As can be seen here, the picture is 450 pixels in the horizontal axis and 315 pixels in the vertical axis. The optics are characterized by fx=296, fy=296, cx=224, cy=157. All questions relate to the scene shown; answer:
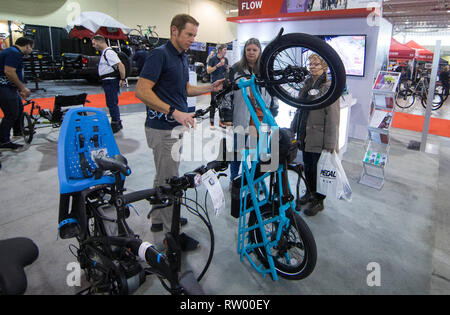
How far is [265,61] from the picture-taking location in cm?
160

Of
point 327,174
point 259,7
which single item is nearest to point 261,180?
point 327,174

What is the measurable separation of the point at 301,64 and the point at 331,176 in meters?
1.19

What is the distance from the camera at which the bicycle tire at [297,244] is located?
1747 millimetres

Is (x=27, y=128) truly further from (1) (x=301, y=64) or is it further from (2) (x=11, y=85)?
(1) (x=301, y=64)

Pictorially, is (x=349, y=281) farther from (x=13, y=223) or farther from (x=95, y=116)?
(x=13, y=223)

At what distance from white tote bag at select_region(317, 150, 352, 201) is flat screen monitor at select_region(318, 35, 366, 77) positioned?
3696mm

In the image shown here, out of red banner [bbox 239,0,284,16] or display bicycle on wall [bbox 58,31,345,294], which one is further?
red banner [bbox 239,0,284,16]

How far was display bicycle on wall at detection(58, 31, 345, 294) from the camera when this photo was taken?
131 centimetres

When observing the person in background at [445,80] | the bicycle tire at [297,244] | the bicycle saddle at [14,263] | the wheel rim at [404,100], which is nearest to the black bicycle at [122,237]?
the bicycle saddle at [14,263]

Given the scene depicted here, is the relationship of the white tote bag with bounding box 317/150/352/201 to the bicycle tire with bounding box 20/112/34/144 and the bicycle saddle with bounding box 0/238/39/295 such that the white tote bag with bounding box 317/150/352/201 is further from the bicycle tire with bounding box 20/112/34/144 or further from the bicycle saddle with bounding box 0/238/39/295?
the bicycle tire with bounding box 20/112/34/144

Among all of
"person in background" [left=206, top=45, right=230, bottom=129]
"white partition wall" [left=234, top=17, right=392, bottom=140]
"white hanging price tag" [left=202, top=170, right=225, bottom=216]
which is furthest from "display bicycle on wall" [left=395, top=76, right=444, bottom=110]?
"white hanging price tag" [left=202, top=170, right=225, bottom=216]

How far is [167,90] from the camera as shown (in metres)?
2.01

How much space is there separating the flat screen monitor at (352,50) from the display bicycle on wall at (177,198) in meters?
4.40

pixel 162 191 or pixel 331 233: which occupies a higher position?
pixel 162 191
